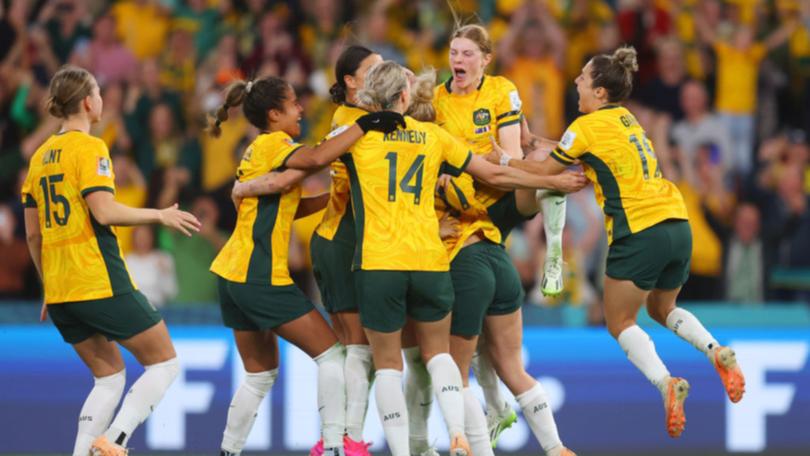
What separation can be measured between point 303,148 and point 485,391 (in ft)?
6.78

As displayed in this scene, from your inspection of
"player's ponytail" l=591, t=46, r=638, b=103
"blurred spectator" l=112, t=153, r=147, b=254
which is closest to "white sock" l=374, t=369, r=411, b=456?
"player's ponytail" l=591, t=46, r=638, b=103

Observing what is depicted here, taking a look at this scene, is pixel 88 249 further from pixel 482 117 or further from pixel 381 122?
pixel 482 117

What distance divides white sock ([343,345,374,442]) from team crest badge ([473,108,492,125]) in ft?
4.85

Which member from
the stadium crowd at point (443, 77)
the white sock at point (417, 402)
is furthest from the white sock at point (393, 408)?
the stadium crowd at point (443, 77)

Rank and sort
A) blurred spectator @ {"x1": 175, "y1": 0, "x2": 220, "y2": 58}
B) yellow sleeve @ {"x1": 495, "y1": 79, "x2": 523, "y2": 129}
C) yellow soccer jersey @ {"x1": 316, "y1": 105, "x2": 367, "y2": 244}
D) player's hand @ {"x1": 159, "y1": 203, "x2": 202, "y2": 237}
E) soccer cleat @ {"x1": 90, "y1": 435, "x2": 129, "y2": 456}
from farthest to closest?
blurred spectator @ {"x1": 175, "y1": 0, "x2": 220, "y2": 58}
yellow sleeve @ {"x1": 495, "y1": 79, "x2": 523, "y2": 129}
yellow soccer jersey @ {"x1": 316, "y1": 105, "x2": 367, "y2": 244}
soccer cleat @ {"x1": 90, "y1": 435, "x2": 129, "y2": 456}
player's hand @ {"x1": 159, "y1": 203, "x2": 202, "y2": 237}

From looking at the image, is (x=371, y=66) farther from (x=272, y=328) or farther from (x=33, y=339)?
(x=33, y=339)

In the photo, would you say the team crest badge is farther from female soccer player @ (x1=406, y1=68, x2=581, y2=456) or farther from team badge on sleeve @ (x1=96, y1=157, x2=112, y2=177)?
team badge on sleeve @ (x1=96, y1=157, x2=112, y2=177)

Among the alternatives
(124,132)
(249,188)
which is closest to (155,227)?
(124,132)

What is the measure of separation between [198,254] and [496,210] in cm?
474

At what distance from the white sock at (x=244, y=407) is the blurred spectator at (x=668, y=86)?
631 centimetres

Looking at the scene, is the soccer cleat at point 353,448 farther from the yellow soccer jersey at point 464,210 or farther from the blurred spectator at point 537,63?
the blurred spectator at point 537,63

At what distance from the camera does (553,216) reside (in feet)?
28.5

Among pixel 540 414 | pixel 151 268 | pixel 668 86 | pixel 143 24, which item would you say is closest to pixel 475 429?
pixel 540 414

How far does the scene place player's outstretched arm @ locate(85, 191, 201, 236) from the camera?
7.72 m
